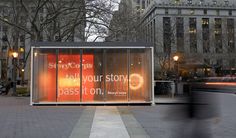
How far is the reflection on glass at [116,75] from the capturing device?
1923 centimetres

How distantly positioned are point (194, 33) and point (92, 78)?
63.1m

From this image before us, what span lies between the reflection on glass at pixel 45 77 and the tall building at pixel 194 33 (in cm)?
2518

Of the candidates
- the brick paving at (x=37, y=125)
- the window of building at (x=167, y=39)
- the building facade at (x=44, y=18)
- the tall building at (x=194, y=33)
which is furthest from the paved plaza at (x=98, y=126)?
the window of building at (x=167, y=39)

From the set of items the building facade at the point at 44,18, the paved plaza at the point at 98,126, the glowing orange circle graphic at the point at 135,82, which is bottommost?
the paved plaza at the point at 98,126

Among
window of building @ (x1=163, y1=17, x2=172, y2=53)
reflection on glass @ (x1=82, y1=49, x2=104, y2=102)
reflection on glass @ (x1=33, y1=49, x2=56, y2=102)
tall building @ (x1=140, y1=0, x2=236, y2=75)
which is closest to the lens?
reflection on glass @ (x1=33, y1=49, x2=56, y2=102)

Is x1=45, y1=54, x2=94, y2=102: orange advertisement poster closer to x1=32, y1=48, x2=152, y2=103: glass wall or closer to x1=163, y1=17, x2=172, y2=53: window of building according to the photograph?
x1=32, y1=48, x2=152, y2=103: glass wall

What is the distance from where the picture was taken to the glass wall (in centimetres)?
1911

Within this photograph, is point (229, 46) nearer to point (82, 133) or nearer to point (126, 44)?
point (126, 44)

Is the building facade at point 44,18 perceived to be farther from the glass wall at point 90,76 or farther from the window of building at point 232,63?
the window of building at point 232,63

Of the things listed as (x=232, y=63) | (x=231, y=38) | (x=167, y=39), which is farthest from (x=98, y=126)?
(x=232, y=63)

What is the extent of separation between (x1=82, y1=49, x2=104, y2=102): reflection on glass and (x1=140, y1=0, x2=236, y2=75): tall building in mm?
24144

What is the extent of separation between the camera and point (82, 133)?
10250 millimetres

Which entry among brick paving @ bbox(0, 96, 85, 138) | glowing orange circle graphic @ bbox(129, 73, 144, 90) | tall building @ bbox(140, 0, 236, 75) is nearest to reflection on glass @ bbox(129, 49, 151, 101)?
glowing orange circle graphic @ bbox(129, 73, 144, 90)

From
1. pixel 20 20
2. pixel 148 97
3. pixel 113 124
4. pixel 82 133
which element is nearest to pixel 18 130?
pixel 82 133
